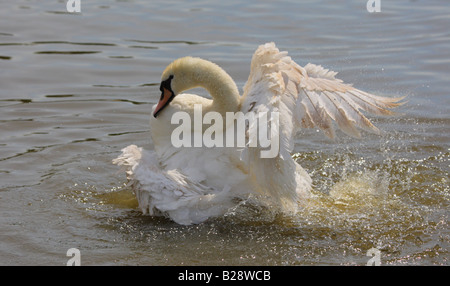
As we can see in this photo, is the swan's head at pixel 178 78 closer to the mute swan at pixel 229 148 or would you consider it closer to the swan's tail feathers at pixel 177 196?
the mute swan at pixel 229 148

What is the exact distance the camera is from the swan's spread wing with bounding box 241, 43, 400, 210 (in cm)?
581

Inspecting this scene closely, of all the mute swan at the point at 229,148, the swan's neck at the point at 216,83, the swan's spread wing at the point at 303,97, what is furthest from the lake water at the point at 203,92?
the swan's neck at the point at 216,83

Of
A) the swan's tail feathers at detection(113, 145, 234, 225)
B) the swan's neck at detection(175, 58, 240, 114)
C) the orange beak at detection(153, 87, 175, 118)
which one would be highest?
the swan's neck at detection(175, 58, 240, 114)

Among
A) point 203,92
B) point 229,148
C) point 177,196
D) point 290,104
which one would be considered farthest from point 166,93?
point 203,92

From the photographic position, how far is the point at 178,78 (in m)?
6.54

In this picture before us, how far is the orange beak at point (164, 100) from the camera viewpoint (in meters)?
6.54

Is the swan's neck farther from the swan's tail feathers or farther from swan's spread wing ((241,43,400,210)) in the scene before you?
the swan's tail feathers

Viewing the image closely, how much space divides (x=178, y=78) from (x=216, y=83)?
388mm

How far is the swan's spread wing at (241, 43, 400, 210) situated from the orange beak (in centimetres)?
69

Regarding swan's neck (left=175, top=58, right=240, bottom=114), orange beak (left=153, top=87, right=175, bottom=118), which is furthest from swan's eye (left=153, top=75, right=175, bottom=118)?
swan's neck (left=175, top=58, right=240, bottom=114)

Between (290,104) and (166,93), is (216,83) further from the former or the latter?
(290,104)

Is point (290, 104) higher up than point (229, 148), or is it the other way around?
point (290, 104)

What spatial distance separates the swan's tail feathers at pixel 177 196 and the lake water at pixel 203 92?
118mm
